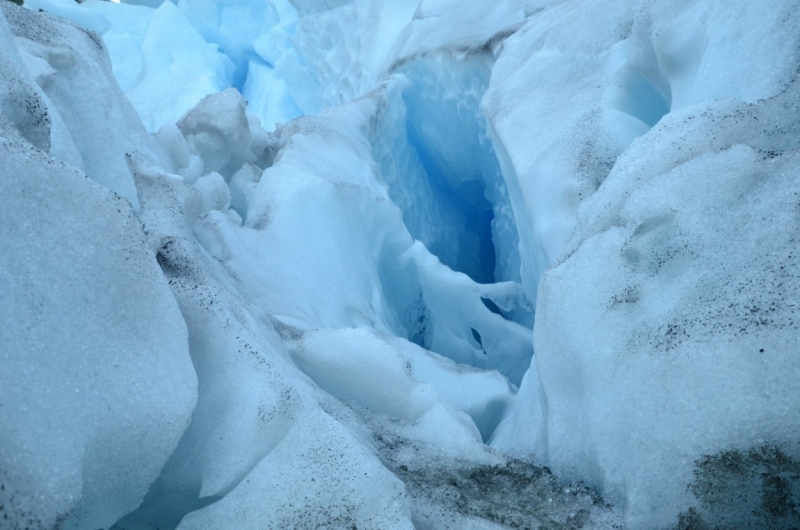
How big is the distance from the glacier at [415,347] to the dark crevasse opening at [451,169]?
1.09m

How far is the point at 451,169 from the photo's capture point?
4832 mm

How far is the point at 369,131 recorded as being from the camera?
13.1 feet

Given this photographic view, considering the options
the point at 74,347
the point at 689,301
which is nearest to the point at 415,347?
the point at 689,301

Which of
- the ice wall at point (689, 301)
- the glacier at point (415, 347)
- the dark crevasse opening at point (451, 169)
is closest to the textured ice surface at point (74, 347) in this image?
the glacier at point (415, 347)

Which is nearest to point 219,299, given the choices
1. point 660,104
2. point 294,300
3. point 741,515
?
point 294,300

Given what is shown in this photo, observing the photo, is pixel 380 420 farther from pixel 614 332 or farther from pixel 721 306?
pixel 721 306

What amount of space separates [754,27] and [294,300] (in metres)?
1.77

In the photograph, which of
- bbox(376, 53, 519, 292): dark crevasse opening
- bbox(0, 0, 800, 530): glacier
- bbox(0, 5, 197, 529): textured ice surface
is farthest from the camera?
bbox(376, 53, 519, 292): dark crevasse opening

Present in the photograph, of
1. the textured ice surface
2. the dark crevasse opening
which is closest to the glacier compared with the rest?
the textured ice surface

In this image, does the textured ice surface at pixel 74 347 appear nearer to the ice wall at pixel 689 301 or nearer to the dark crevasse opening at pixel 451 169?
the ice wall at pixel 689 301

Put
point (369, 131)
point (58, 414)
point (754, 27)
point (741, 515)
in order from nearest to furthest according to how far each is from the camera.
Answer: point (58, 414) → point (741, 515) → point (754, 27) → point (369, 131)

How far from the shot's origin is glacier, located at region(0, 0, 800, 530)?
42.5 inches

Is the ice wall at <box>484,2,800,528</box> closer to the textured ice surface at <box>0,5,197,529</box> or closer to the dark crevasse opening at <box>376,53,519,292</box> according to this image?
the textured ice surface at <box>0,5,197,529</box>

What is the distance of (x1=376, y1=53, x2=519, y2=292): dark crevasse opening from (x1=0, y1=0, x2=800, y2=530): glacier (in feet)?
3.57
